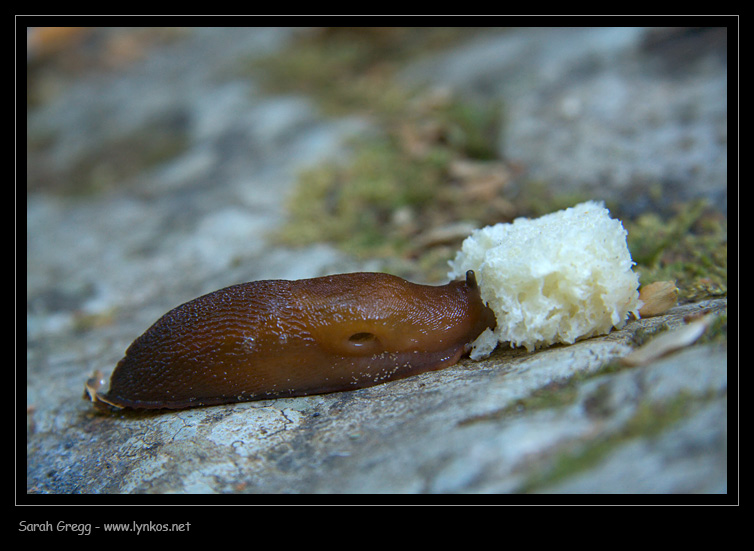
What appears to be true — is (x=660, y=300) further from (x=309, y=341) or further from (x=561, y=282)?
(x=309, y=341)

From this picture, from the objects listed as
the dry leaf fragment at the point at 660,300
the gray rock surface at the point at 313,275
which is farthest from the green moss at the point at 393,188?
the dry leaf fragment at the point at 660,300

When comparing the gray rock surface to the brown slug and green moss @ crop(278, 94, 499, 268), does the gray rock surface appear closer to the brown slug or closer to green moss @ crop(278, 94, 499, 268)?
the brown slug

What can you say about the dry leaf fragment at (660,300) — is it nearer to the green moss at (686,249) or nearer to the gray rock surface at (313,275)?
the gray rock surface at (313,275)

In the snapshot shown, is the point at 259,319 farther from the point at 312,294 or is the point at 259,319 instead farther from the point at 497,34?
the point at 497,34

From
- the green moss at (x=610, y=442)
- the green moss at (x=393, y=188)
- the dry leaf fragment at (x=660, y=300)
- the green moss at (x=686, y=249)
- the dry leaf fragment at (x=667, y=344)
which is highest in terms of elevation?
the green moss at (x=393, y=188)

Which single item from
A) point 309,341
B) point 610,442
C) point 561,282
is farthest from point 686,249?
point 309,341
